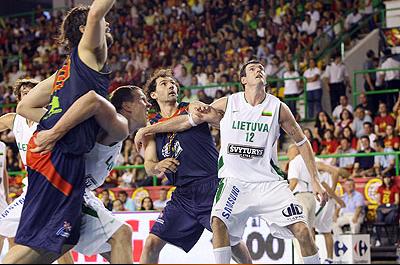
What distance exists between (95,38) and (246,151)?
2951mm

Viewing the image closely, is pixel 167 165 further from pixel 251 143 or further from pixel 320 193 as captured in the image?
pixel 320 193

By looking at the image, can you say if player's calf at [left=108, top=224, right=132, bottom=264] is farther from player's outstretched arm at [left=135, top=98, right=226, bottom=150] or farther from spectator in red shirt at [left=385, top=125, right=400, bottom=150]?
spectator in red shirt at [left=385, top=125, right=400, bottom=150]

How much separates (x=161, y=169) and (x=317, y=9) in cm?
1581

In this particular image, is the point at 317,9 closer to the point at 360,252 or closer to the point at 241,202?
the point at 360,252

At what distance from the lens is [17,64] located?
2820cm

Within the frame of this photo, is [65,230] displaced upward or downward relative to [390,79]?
downward

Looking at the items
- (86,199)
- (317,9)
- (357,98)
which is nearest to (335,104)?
(357,98)

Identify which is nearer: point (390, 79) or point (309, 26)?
point (390, 79)

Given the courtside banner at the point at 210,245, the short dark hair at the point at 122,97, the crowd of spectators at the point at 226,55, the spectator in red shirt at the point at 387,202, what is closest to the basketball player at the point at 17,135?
the short dark hair at the point at 122,97

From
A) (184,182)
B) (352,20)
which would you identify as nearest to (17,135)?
(184,182)

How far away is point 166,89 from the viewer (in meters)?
9.02

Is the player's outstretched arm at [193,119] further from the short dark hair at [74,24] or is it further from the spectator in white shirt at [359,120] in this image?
the spectator in white shirt at [359,120]

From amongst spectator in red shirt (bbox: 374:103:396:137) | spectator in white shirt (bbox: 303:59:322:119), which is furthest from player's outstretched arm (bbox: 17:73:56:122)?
spectator in white shirt (bbox: 303:59:322:119)

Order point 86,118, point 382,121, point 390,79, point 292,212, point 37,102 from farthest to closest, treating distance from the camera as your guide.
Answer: point 390,79, point 382,121, point 292,212, point 37,102, point 86,118
